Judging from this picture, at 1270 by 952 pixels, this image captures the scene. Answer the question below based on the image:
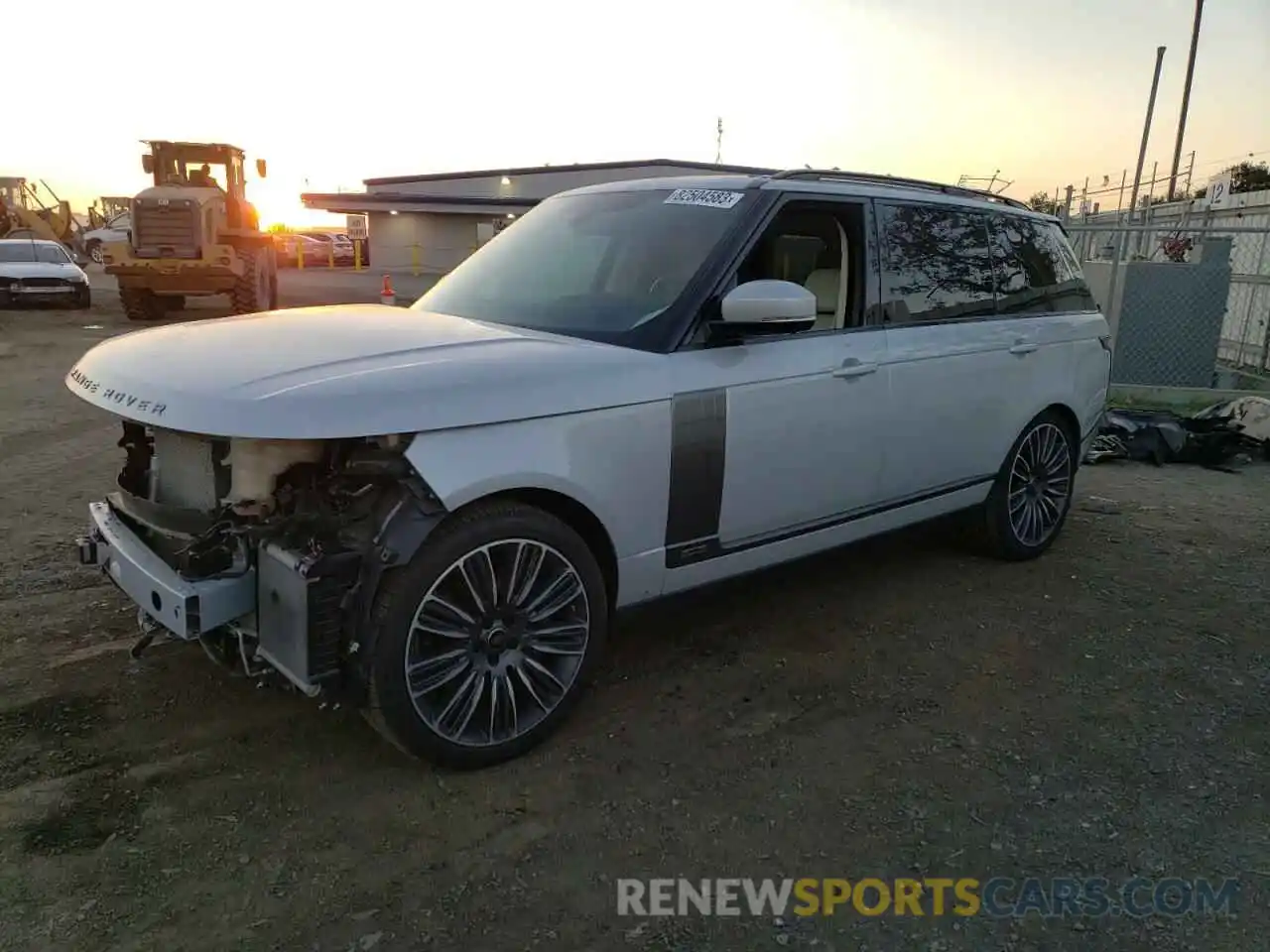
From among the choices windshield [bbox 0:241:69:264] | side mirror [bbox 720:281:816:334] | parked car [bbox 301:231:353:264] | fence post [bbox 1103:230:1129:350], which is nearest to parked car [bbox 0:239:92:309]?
windshield [bbox 0:241:69:264]

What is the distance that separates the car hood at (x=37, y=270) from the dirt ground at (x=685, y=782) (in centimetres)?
1761

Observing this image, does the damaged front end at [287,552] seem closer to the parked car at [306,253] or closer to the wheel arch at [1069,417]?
the wheel arch at [1069,417]

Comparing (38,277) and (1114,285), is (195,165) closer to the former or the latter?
(38,277)

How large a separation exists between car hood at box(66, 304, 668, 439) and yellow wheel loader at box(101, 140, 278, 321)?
15384mm

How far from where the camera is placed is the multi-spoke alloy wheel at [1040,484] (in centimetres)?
516

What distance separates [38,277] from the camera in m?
19.2

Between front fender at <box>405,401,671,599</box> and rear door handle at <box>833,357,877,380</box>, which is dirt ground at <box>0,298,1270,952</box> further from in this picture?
rear door handle at <box>833,357,877,380</box>

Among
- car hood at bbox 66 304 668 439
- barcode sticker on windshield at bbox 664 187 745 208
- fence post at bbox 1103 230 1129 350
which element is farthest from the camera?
fence post at bbox 1103 230 1129 350

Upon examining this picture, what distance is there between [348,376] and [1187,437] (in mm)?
7745

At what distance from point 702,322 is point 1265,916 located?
2471 mm

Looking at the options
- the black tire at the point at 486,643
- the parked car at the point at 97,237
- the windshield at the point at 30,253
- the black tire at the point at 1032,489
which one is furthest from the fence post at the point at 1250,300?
the parked car at the point at 97,237

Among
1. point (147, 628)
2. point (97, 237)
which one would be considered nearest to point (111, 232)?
point (97, 237)

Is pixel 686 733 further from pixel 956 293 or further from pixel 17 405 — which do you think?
pixel 17 405

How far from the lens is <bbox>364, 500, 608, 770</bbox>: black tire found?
2.80m
